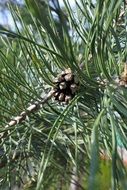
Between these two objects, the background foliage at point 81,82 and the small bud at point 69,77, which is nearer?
the background foliage at point 81,82

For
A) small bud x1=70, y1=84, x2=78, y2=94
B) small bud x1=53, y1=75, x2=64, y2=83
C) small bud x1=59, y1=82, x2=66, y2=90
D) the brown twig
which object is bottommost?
the brown twig

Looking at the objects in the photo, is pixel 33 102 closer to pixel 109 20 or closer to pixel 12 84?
pixel 12 84

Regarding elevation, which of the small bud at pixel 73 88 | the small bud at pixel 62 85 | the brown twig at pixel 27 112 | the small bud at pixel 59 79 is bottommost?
the brown twig at pixel 27 112

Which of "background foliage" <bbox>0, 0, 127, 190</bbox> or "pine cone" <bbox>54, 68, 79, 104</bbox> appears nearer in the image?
"background foliage" <bbox>0, 0, 127, 190</bbox>

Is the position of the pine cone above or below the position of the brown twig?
above

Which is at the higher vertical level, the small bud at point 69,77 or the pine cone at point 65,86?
the small bud at point 69,77

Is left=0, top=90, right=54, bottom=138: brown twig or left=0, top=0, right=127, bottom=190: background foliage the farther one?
left=0, top=90, right=54, bottom=138: brown twig

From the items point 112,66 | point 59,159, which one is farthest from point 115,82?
point 59,159

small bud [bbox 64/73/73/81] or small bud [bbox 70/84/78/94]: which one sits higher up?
small bud [bbox 64/73/73/81]
